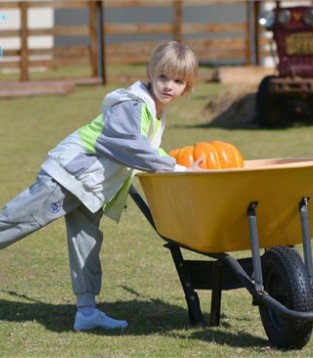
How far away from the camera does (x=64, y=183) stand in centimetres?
506

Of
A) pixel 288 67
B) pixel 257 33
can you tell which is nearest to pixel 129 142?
pixel 288 67

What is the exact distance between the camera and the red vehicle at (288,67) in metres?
13.4

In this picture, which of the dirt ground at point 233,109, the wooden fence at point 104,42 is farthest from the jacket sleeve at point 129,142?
the wooden fence at point 104,42

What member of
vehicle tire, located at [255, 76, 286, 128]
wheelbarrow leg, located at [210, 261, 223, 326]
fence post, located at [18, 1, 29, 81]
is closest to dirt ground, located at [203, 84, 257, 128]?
vehicle tire, located at [255, 76, 286, 128]

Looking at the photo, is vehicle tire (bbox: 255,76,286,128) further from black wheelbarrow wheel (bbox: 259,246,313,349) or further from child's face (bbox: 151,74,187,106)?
black wheelbarrow wheel (bbox: 259,246,313,349)

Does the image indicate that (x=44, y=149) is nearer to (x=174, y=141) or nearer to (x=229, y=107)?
(x=174, y=141)

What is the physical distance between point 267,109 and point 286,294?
9374mm

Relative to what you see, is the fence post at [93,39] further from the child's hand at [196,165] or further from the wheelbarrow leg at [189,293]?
the child's hand at [196,165]

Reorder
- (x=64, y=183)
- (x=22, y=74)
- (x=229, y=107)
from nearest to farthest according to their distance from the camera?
(x=64, y=183) < (x=229, y=107) < (x=22, y=74)

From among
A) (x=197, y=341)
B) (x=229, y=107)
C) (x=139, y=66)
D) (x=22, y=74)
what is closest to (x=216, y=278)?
(x=197, y=341)

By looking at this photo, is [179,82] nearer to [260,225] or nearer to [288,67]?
[260,225]

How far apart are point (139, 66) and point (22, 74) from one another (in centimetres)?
450

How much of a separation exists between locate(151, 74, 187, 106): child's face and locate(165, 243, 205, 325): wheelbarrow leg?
695 millimetres

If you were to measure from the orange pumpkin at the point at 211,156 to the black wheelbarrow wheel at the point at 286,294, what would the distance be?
1.70 feet
